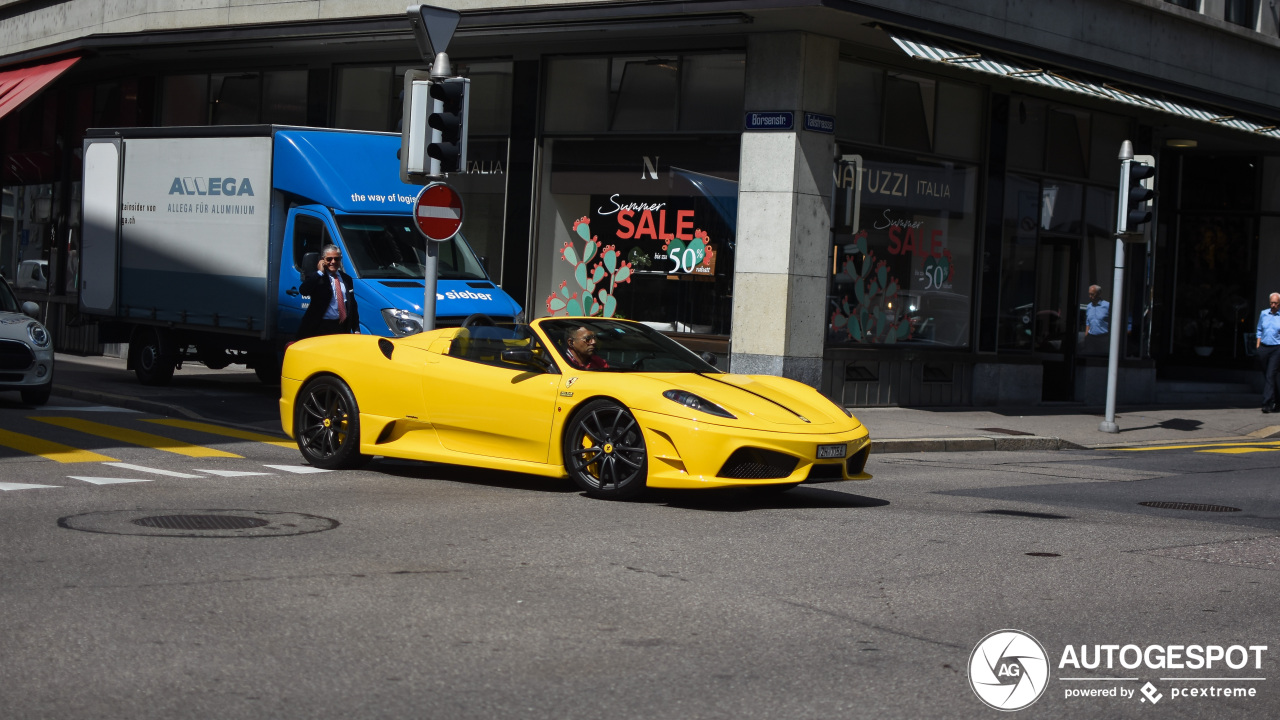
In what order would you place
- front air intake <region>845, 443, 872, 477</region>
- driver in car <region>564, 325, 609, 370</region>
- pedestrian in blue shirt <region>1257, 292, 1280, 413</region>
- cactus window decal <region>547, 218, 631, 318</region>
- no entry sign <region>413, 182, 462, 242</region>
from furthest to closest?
pedestrian in blue shirt <region>1257, 292, 1280, 413</region> < cactus window decal <region>547, 218, 631, 318</region> < no entry sign <region>413, 182, 462, 242</region> < driver in car <region>564, 325, 609, 370</region> < front air intake <region>845, 443, 872, 477</region>

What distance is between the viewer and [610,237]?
775 inches

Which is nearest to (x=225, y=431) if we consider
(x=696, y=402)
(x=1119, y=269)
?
(x=696, y=402)

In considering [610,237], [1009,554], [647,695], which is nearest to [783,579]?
[1009,554]

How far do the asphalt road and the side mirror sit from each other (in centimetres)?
88

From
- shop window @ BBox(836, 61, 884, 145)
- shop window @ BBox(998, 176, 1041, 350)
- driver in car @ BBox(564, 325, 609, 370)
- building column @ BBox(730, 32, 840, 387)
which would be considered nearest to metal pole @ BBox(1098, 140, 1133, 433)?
shop window @ BBox(998, 176, 1041, 350)

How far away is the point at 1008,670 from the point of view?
5.26 meters

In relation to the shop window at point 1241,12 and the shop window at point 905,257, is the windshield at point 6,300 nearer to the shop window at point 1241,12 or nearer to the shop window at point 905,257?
the shop window at point 905,257

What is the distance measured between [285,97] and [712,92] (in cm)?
824

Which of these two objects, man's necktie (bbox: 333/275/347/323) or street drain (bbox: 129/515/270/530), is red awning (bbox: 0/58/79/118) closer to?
man's necktie (bbox: 333/275/347/323)

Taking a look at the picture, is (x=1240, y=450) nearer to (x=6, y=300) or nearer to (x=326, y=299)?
(x=326, y=299)

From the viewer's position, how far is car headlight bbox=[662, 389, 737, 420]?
9203 mm

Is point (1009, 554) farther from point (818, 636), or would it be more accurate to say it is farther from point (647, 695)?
point (647, 695)

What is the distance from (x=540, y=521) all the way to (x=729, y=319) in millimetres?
10403

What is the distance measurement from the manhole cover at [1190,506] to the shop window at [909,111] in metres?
9.39
